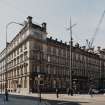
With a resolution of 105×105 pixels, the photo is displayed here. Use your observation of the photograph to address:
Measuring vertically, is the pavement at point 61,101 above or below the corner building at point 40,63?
below

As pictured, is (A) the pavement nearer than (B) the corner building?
Yes

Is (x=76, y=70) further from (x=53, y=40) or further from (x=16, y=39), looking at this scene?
(x=16, y=39)

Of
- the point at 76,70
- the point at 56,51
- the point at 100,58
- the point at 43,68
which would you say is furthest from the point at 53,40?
the point at 100,58

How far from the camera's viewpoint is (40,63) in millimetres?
71938

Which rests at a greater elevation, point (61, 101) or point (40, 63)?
point (40, 63)

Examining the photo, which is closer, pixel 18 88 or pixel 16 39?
pixel 18 88

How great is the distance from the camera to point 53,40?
79750mm

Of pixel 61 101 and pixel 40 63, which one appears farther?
pixel 40 63

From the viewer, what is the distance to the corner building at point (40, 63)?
7062 cm

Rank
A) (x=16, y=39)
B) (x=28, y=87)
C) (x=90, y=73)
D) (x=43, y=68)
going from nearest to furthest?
1. (x=28, y=87)
2. (x=43, y=68)
3. (x=16, y=39)
4. (x=90, y=73)

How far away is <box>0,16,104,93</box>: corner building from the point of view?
70.6m

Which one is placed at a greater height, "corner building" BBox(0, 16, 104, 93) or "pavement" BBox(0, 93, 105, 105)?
"corner building" BBox(0, 16, 104, 93)

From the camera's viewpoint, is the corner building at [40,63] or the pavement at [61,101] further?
the corner building at [40,63]

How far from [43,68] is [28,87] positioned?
7.91m
